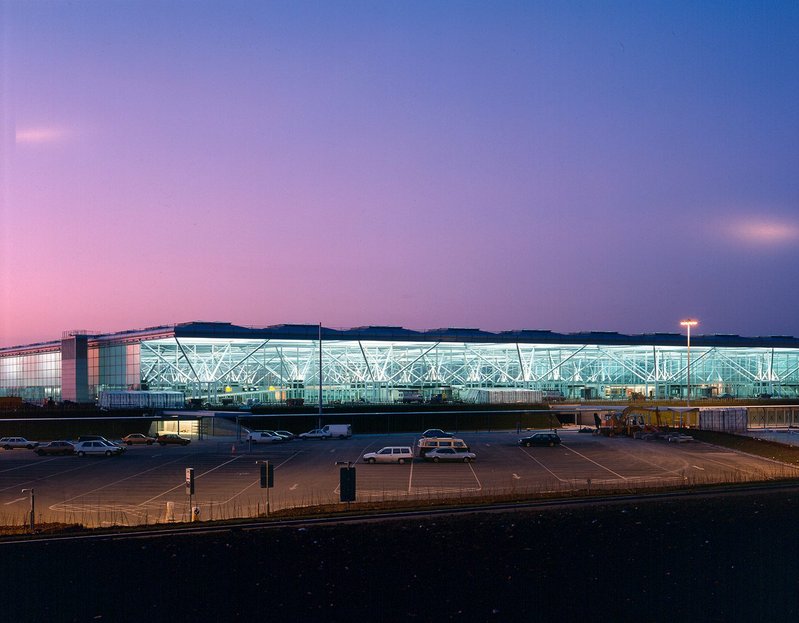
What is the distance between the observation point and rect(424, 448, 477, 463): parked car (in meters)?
51.8

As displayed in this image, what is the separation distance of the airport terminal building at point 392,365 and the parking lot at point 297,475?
30378 millimetres

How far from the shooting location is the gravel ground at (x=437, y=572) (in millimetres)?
18688

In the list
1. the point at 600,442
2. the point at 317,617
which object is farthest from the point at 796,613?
the point at 600,442

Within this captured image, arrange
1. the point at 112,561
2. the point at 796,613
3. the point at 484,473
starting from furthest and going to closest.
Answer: the point at 484,473 < the point at 112,561 < the point at 796,613

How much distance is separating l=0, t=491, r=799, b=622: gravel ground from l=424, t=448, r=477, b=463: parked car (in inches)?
889

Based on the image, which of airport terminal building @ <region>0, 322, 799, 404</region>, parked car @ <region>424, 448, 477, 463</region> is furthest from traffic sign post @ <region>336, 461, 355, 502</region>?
airport terminal building @ <region>0, 322, 799, 404</region>

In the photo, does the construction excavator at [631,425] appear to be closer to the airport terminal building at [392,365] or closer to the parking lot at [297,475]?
the parking lot at [297,475]

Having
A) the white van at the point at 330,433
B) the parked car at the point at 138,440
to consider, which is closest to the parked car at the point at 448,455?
the white van at the point at 330,433

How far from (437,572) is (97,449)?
4209 centimetres

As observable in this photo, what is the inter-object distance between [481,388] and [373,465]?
2281 inches

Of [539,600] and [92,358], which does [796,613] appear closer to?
[539,600]

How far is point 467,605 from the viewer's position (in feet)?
62.3

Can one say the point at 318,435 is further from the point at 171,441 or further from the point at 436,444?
the point at 436,444

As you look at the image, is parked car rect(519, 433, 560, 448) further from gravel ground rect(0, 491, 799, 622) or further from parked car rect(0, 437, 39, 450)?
parked car rect(0, 437, 39, 450)
